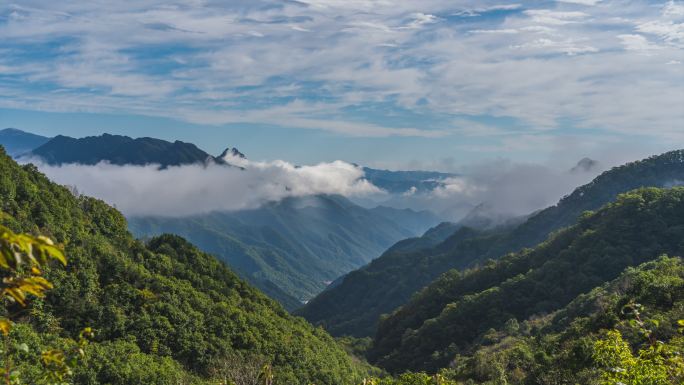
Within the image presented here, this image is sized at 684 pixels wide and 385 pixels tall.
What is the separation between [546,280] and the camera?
433 ft

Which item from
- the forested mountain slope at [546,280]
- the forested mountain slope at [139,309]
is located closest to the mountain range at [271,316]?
the forested mountain slope at [139,309]

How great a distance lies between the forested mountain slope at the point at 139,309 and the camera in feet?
194

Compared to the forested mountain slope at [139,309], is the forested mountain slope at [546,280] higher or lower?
lower

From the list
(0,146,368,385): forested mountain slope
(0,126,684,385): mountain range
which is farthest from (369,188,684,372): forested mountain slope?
(0,146,368,385): forested mountain slope

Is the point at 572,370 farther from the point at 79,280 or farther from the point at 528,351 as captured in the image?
the point at 79,280

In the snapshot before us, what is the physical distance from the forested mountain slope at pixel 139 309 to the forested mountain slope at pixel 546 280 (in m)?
34.3

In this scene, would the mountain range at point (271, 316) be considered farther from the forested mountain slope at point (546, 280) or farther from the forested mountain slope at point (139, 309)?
the forested mountain slope at point (546, 280)

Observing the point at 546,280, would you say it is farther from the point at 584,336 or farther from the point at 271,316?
the point at 271,316

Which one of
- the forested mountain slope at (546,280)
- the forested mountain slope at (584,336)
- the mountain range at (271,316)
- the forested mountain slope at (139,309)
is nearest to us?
the forested mountain slope at (584,336)

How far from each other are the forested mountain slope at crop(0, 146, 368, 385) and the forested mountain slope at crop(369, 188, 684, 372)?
113 feet

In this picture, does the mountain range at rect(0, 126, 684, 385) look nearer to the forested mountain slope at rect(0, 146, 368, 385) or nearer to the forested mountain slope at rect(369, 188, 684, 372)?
the forested mountain slope at rect(0, 146, 368, 385)

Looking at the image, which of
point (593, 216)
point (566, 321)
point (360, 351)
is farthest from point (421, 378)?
point (593, 216)

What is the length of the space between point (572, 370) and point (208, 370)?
5039 cm

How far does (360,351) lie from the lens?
482 feet
